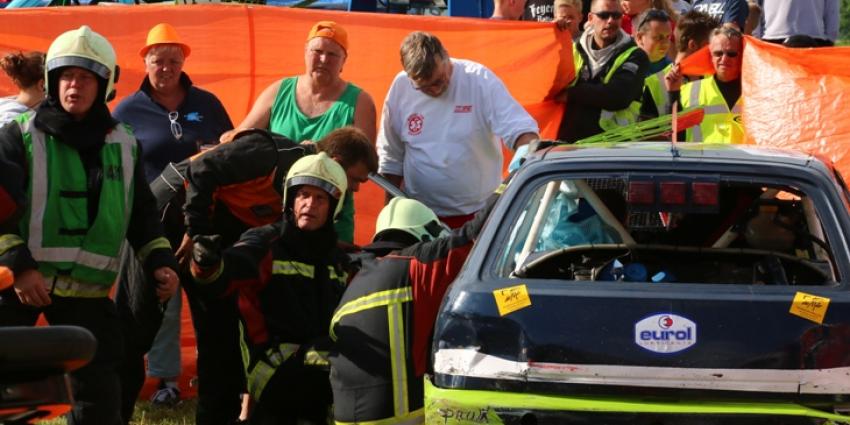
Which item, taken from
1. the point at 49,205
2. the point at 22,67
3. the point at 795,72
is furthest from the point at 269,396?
the point at 795,72

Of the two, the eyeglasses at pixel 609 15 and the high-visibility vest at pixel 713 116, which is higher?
the eyeglasses at pixel 609 15

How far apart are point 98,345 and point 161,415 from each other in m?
2.27

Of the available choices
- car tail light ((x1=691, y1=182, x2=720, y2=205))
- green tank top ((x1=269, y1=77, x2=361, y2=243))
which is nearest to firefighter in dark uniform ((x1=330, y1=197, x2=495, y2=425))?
Result: car tail light ((x1=691, y1=182, x2=720, y2=205))

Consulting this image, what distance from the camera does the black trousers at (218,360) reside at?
7.74m

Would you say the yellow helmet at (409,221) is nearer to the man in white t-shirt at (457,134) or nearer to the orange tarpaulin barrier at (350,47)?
the man in white t-shirt at (457,134)

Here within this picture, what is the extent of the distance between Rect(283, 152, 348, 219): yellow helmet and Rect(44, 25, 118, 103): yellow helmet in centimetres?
96

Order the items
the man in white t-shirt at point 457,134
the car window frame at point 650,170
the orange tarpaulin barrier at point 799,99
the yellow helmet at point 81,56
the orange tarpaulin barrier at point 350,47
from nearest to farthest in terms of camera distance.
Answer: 1. the car window frame at point 650,170
2. the yellow helmet at point 81,56
3. the man in white t-shirt at point 457,134
4. the orange tarpaulin barrier at point 799,99
5. the orange tarpaulin barrier at point 350,47

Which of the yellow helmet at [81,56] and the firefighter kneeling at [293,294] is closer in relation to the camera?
the yellow helmet at [81,56]

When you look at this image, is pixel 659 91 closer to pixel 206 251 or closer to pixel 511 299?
pixel 206 251

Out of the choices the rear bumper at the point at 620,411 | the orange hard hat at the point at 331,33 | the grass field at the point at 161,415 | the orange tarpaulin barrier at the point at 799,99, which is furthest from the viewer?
the orange tarpaulin barrier at the point at 799,99

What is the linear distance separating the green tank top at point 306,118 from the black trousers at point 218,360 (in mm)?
1462

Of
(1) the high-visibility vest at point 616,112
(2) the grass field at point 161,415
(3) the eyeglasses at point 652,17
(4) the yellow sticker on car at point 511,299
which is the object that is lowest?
(2) the grass field at point 161,415

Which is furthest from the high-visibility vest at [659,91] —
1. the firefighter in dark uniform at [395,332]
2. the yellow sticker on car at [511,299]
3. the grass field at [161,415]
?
the yellow sticker on car at [511,299]

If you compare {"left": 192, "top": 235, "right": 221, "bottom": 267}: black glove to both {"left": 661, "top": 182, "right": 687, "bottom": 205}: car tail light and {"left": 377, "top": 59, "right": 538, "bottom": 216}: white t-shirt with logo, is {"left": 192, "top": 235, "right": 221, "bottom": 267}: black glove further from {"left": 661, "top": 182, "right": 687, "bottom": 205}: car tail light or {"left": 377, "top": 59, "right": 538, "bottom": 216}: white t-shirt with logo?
{"left": 377, "top": 59, "right": 538, "bottom": 216}: white t-shirt with logo
